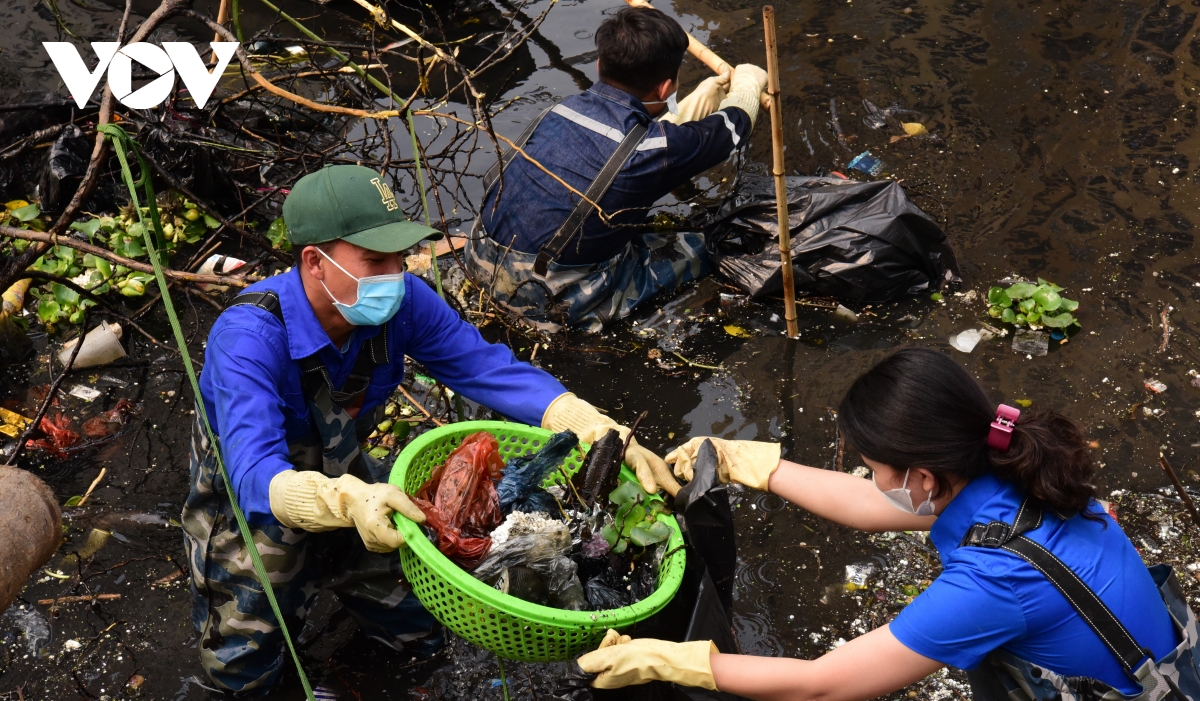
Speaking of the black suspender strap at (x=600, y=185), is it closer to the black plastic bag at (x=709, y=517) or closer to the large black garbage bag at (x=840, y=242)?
the large black garbage bag at (x=840, y=242)

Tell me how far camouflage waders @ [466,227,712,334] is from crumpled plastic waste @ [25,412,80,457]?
1816mm

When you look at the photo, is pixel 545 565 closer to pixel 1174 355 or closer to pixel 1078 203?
pixel 1174 355

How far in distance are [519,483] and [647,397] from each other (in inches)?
62.8

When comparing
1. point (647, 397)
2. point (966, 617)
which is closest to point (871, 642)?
point (966, 617)

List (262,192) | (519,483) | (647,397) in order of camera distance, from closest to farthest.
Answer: (519,483), (647,397), (262,192)

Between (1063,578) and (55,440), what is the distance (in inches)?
142

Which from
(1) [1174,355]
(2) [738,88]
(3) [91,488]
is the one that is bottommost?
(3) [91,488]

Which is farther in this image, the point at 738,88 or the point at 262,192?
the point at 262,192

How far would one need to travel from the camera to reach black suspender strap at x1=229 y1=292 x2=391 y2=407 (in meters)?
2.23

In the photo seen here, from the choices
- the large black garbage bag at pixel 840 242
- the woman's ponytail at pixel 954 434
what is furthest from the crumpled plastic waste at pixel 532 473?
the large black garbage bag at pixel 840 242

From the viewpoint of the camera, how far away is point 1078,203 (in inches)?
176

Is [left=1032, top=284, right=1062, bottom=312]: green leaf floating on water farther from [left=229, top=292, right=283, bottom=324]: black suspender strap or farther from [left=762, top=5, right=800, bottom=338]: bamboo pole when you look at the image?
[left=229, top=292, right=283, bottom=324]: black suspender strap

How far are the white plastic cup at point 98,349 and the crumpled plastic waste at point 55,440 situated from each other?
372mm

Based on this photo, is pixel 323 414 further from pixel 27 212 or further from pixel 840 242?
pixel 27 212
